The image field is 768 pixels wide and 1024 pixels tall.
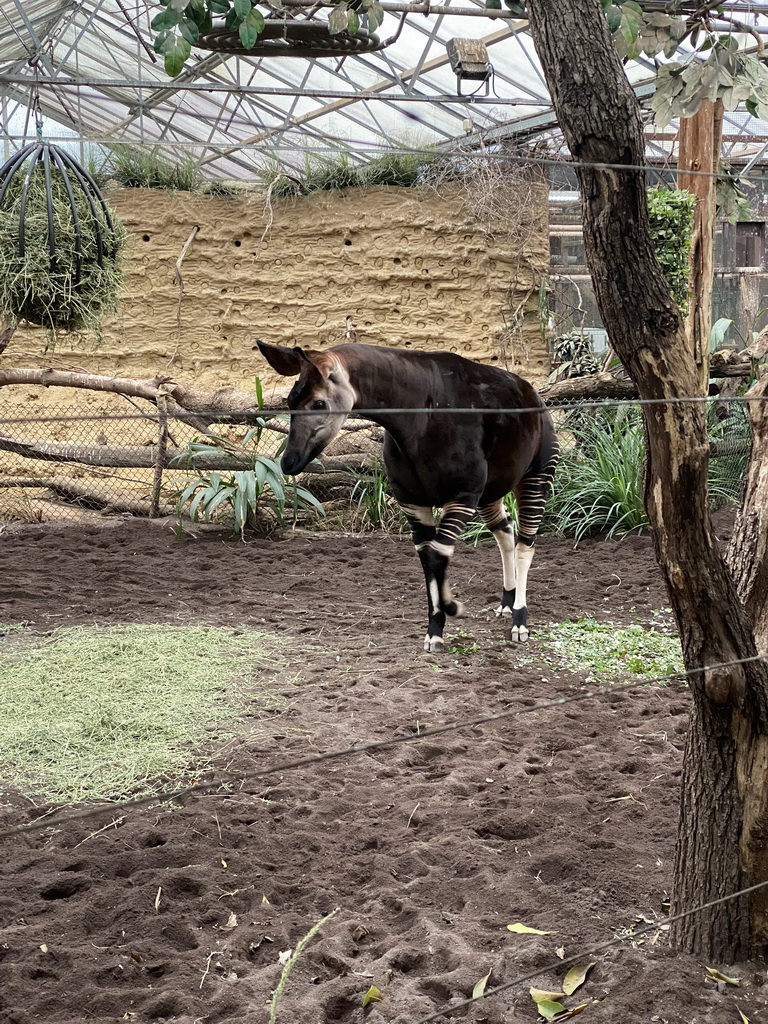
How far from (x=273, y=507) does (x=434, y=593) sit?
2.78m

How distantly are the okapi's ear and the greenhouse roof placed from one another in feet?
13.8

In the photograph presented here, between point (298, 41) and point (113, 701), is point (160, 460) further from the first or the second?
point (113, 701)

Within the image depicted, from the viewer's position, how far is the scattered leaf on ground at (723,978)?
1.94 metres

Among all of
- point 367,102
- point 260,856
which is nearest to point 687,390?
point 260,856

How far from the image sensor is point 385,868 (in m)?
2.45

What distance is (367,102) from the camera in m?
9.91

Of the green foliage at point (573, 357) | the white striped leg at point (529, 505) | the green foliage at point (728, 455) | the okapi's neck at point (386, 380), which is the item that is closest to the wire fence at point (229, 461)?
the green foliage at point (728, 455)

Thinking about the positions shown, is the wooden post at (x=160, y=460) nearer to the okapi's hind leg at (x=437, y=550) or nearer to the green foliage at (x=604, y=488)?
the green foliage at (x=604, y=488)

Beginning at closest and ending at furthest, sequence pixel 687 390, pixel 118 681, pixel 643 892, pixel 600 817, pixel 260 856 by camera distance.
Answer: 1. pixel 687 390
2. pixel 643 892
3. pixel 260 856
4. pixel 600 817
5. pixel 118 681

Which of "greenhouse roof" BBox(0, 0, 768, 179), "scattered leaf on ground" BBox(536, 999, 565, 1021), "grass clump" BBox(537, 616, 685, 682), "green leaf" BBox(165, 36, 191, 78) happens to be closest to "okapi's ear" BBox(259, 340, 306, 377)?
"green leaf" BBox(165, 36, 191, 78)

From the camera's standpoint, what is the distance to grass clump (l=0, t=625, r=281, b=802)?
3.03 metres

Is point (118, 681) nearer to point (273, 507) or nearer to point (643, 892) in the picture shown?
point (643, 892)

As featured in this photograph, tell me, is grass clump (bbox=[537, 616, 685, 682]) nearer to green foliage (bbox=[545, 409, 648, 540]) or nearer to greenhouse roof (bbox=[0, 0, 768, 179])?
green foliage (bbox=[545, 409, 648, 540])

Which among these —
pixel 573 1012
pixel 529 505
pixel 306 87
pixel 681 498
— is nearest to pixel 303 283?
pixel 306 87
